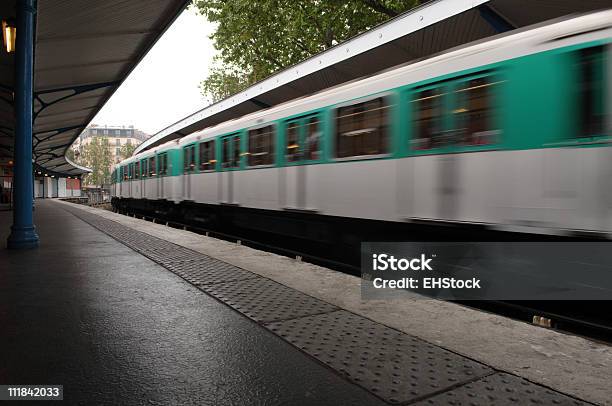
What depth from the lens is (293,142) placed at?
9023 mm

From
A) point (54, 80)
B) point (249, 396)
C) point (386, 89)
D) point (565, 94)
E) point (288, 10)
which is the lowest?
point (249, 396)

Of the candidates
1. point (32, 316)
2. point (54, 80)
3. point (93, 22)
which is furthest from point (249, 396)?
point (54, 80)

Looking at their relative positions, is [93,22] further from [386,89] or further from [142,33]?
[386,89]

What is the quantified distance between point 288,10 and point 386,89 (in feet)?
60.1

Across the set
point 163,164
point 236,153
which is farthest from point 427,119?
point 163,164

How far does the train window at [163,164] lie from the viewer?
16.8 metres

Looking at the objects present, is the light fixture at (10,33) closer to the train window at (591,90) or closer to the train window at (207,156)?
the train window at (207,156)

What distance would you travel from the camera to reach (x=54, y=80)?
14016 millimetres

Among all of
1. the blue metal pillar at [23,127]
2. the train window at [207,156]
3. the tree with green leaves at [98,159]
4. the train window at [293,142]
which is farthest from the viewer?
the tree with green leaves at [98,159]

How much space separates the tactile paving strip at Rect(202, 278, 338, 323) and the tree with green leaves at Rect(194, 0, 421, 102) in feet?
56.3

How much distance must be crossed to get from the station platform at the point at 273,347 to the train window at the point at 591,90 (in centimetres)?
221

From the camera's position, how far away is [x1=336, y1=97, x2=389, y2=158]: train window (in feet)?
22.3

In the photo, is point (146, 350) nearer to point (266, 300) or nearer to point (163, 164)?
point (266, 300)

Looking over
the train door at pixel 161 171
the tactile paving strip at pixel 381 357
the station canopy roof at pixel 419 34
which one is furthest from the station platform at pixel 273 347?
the train door at pixel 161 171
